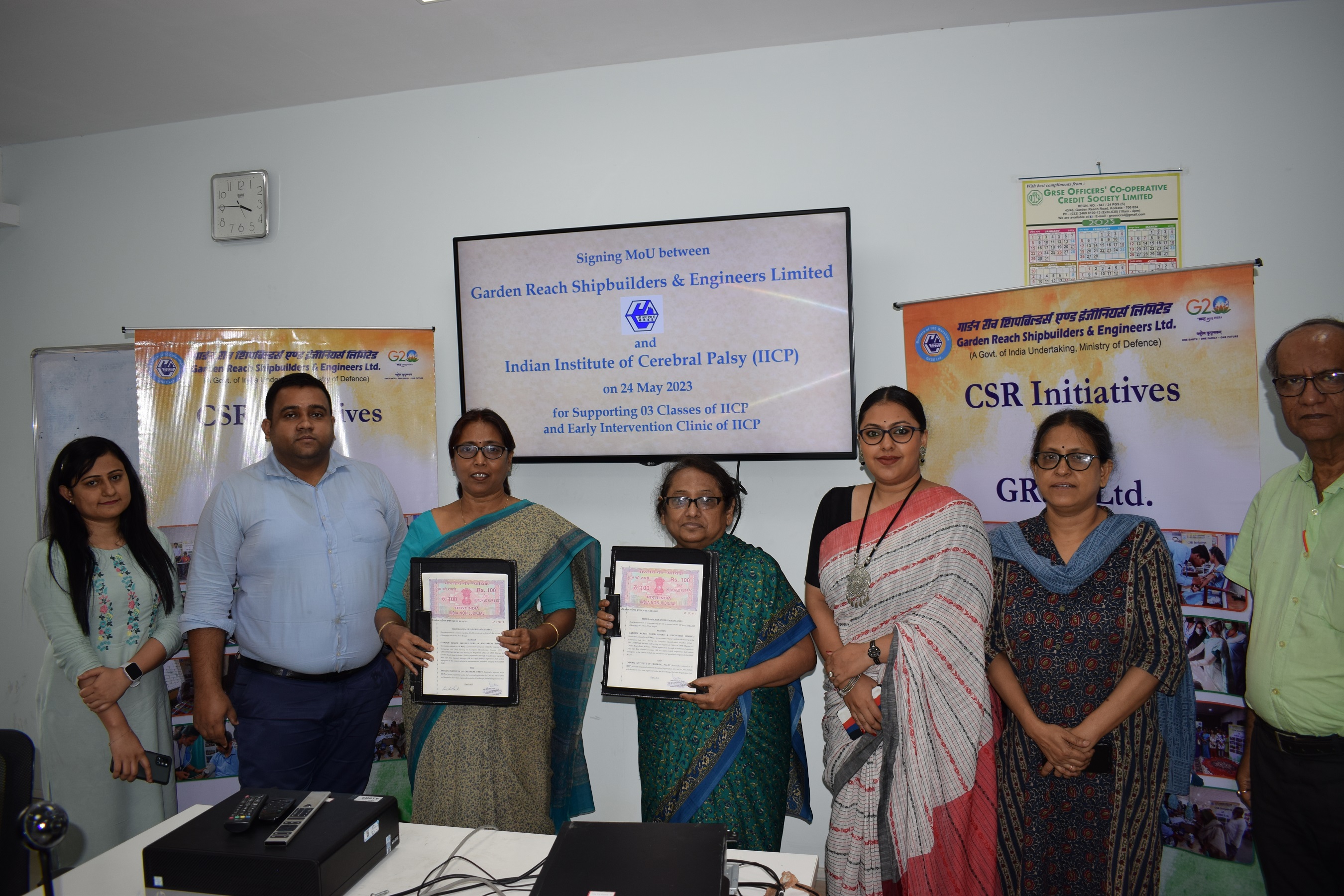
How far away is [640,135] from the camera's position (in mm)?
3129

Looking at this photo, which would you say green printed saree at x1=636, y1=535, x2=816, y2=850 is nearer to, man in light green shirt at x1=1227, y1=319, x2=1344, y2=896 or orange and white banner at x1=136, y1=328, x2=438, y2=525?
man in light green shirt at x1=1227, y1=319, x2=1344, y2=896

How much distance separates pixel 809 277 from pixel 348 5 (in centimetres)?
187

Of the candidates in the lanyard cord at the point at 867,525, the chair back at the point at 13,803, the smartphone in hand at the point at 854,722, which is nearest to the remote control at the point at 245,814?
the chair back at the point at 13,803

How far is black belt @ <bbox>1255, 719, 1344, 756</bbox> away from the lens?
1845 millimetres

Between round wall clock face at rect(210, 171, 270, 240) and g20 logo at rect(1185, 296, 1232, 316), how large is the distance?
3713 mm

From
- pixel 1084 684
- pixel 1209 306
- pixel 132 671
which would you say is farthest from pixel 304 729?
pixel 1209 306

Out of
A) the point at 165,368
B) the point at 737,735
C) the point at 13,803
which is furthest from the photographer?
the point at 165,368

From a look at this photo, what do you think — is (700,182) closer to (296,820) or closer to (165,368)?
(165,368)

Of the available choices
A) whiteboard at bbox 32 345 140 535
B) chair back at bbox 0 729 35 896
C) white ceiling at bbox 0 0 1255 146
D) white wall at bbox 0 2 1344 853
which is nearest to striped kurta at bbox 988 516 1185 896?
white wall at bbox 0 2 1344 853

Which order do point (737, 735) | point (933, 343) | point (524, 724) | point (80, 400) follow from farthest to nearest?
point (80, 400) < point (933, 343) < point (524, 724) < point (737, 735)

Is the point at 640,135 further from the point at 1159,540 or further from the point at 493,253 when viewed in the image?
the point at 1159,540

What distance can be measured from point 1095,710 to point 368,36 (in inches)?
129

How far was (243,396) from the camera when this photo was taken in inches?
128

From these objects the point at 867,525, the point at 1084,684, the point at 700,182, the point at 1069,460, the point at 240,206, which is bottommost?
the point at 1084,684
